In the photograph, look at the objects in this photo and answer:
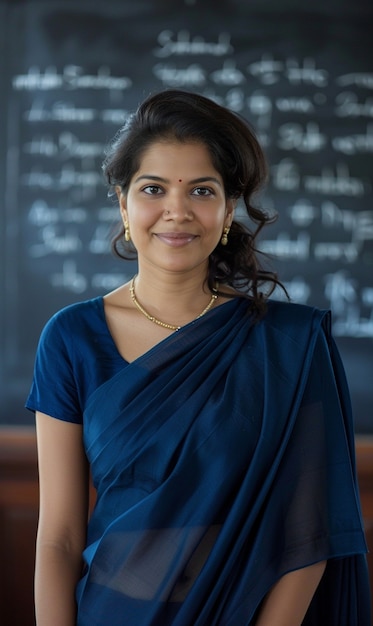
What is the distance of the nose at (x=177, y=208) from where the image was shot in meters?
1.43

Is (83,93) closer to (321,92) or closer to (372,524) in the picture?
(321,92)

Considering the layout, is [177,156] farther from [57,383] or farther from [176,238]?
[57,383]

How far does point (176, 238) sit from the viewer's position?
1.45 metres

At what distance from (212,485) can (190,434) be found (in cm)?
9

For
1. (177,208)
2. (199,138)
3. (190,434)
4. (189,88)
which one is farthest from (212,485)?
(189,88)

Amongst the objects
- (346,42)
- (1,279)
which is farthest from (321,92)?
(1,279)

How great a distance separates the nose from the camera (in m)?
1.43

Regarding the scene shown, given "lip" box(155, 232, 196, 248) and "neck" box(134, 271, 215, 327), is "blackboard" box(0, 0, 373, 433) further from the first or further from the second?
"lip" box(155, 232, 196, 248)

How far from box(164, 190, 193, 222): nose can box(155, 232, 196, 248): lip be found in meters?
0.03

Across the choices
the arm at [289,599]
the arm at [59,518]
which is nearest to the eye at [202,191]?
the arm at [59,518]

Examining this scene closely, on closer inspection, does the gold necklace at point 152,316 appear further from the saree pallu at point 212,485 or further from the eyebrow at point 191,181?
the eyebrow at point 191,181

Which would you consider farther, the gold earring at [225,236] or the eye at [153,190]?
the gold earring at [225,236]

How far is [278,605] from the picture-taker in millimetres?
1410

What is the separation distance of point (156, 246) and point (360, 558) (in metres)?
0.64
